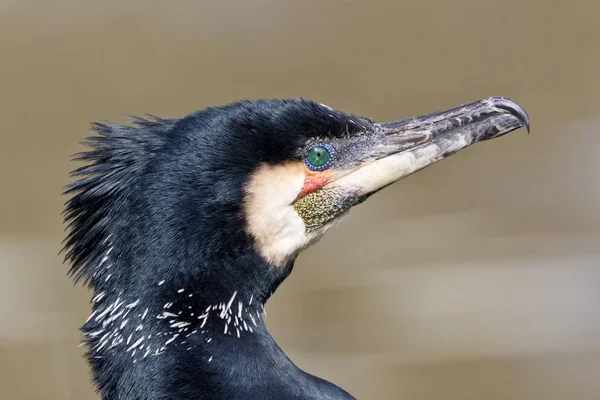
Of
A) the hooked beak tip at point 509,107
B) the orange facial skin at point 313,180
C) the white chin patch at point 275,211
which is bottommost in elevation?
the white chin patch at point 275,211

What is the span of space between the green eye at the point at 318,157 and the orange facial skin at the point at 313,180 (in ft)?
0.06

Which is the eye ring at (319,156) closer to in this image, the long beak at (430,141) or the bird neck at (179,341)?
the long beak at (430,141)

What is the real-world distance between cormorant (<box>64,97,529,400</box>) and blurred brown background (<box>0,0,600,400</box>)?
4102mm

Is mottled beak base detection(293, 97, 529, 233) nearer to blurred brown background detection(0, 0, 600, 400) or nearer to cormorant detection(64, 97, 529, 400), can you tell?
cormorant detection(64, 97, 529, 400)

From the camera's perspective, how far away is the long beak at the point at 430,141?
9.92ft

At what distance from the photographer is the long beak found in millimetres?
3023

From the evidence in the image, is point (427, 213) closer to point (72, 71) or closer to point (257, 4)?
point (257, 4)

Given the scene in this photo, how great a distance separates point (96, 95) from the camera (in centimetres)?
907

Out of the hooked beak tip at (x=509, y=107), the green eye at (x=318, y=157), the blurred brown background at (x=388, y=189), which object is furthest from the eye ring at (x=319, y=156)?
the blurred brown background at (x=388, y=189)

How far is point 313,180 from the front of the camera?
295cm

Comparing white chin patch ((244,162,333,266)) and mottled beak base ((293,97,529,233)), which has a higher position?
mottled beak base ((293,97,529,233))

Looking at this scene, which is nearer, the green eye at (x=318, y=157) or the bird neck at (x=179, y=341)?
the bird neck at (x=179, y=341)

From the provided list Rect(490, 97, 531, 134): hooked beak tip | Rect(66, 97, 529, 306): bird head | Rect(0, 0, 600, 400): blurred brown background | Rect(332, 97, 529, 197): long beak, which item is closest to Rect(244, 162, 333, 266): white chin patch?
Rect(66, 97, 529, 306): bird head

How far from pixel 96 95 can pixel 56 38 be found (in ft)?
2.36
